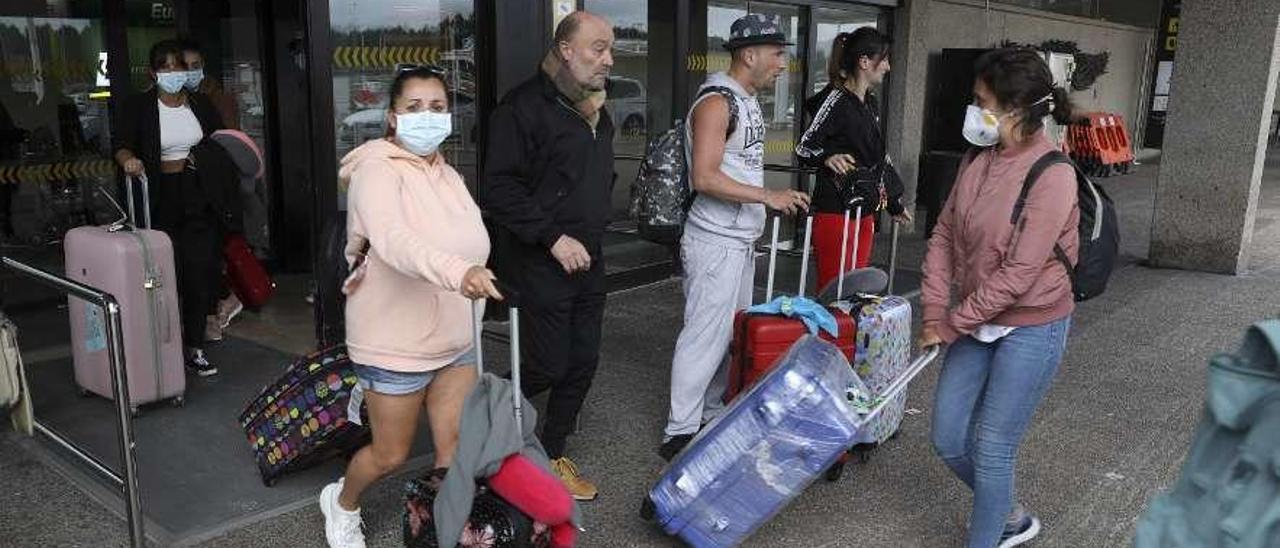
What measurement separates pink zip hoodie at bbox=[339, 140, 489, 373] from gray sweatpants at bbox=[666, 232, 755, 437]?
1.19 m

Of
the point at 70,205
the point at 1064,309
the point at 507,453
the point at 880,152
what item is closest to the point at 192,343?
the point at 70,205

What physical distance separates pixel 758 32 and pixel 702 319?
110 cm

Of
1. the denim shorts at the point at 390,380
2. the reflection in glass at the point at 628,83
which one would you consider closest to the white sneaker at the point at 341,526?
the denim shorts at the point at 390,380

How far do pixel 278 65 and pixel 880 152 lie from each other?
4300 mm

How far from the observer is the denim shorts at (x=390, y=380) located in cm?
284

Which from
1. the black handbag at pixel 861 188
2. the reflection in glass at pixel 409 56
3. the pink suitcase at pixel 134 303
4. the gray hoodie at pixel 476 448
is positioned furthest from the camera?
the reflection in glass at pixel 409 56

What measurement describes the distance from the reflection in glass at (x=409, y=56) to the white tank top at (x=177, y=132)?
804 millimetres

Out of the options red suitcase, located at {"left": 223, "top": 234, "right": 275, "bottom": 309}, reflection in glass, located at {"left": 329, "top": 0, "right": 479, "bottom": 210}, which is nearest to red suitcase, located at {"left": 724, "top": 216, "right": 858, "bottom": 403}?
reflection in glass, located at {"left": 329, "top": 0, "right": 479, "bottom": 210}

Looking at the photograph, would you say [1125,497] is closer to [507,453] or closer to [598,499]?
[598,499]

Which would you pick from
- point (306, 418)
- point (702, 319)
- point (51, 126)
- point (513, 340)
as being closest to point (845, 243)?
point (702, 319)

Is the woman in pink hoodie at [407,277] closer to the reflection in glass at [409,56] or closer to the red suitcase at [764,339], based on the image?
the red suitcase at [764,339]

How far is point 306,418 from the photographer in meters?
3.46

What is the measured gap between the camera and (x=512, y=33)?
5512 millimetres

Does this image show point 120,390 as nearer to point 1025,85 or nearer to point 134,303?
point 134,303
